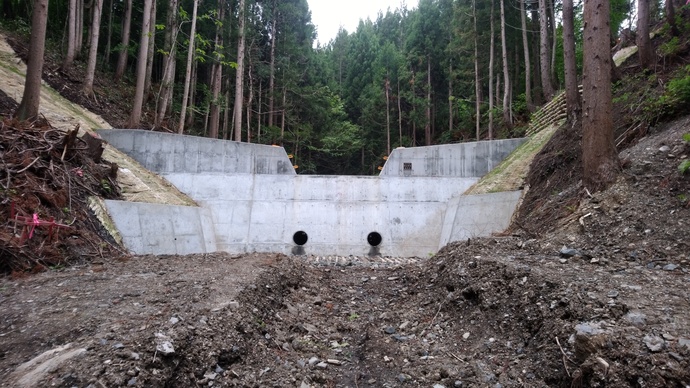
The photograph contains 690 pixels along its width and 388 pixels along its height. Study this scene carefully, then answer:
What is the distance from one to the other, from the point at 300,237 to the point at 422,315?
804 centimetres

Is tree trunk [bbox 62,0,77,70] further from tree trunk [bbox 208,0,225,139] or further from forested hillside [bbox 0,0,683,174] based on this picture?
tree trunk [bbox 208,0,225,139]

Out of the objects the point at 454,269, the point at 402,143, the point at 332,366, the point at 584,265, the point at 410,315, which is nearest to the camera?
the point at 332,366

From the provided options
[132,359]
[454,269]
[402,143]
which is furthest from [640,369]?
[402,143]

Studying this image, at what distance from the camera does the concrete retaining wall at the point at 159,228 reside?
8273 mm

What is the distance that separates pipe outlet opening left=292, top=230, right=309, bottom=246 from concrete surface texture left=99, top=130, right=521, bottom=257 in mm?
32

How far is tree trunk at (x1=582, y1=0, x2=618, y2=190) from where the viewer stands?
18.9 ft

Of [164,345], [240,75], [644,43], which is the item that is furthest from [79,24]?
[644,43]

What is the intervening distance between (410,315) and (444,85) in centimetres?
2752

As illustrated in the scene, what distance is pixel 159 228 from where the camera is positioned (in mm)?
9164

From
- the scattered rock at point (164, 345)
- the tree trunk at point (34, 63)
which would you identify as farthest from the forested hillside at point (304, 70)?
the scattered rock at point (164, 345)

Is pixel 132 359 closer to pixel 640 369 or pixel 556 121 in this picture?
pixel 640 369

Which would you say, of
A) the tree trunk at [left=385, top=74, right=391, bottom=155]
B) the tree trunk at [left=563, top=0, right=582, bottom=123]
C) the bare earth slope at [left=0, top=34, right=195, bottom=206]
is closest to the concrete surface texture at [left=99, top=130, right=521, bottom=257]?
the bare earth slope at [left=0, top=34, right=195, bottom=206]

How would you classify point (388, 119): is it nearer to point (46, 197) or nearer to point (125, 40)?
point (125, 40)

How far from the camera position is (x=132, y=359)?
2715 millimetres
